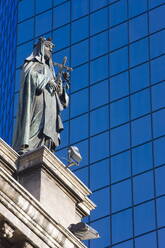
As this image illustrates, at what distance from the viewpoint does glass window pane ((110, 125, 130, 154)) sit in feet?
239

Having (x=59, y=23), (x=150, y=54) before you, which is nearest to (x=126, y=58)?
(x=150, y=54)

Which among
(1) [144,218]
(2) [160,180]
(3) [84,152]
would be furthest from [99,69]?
(1) [144,218]

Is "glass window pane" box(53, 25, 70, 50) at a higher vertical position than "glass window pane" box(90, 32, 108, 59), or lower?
higher

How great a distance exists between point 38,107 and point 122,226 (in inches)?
1650

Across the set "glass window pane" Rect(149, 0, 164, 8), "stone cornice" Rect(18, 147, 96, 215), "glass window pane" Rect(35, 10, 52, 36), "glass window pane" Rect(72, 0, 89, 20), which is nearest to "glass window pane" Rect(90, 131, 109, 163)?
"glass window pane" Rect(149, 0, 164, 8)

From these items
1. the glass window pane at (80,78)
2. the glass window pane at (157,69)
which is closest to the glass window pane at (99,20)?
the glass window pane at (80,78)

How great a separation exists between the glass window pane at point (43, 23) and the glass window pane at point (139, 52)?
34.0 ft

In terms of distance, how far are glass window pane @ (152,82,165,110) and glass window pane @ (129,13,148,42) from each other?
17.0 ft

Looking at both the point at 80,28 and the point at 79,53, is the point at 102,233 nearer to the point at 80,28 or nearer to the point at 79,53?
the point at 79,53

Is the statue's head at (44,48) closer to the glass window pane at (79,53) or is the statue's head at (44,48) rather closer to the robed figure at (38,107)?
the robed figure at (38,107)

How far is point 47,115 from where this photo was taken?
1058 inches

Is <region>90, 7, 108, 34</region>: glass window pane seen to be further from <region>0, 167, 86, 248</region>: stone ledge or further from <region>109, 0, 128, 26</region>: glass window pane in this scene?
<region>0, 167, 86, 248</region>: stone ledge

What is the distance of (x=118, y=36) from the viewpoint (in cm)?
7988

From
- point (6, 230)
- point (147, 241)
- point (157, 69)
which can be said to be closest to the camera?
point (6, 230)
